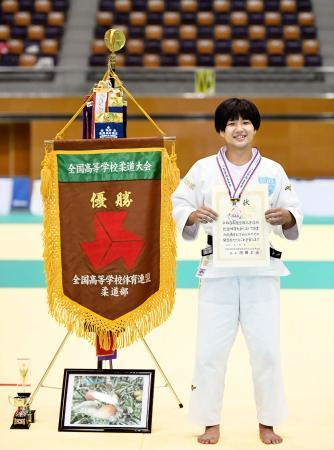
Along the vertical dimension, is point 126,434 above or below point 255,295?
below

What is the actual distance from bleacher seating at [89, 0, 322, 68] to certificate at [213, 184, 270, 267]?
15.1m

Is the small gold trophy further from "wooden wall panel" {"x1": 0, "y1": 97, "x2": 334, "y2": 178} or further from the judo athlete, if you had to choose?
"wooden wall panel" {"x1": 0, "y1": 97, "x2": 334, "y2": 178}

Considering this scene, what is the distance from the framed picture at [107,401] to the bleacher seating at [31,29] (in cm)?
1516

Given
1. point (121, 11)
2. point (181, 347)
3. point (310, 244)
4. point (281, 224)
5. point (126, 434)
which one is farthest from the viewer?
point (121, 11)

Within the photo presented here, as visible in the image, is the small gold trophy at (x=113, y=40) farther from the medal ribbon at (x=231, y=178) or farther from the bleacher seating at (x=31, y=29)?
the bleacher seating at (x=31, y=29)

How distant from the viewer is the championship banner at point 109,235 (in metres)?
4.56

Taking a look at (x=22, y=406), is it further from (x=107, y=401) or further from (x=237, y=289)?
(x=237, y=289)

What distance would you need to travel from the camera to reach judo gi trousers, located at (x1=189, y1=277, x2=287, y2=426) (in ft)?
13.9

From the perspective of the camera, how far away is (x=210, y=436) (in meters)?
4.36

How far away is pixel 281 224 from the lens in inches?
166

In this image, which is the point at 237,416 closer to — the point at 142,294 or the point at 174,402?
the point at 174,402

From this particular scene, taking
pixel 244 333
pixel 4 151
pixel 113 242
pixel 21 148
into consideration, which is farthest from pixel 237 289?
pixel 4 151

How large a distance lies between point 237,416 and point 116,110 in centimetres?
184

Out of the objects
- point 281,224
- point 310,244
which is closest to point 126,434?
point 281,224
